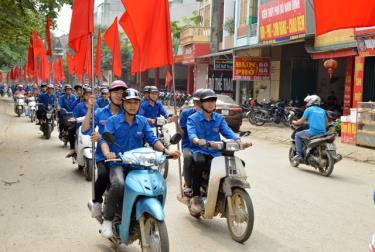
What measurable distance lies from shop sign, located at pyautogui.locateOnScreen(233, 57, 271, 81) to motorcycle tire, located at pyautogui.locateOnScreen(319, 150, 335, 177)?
15.0m

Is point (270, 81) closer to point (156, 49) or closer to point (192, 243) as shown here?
point (156, 49)

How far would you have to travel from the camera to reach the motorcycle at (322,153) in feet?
32.2

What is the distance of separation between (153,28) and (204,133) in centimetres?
176

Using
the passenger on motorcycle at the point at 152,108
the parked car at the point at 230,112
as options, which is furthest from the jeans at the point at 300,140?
the parked car at the point at 230,112

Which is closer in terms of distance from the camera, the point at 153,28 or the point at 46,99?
the point at 153,28

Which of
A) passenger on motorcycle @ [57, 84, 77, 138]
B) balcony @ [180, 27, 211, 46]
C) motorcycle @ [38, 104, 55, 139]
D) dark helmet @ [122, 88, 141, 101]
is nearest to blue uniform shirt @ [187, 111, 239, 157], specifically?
dark helmet @ [122, 88, 141, 101]

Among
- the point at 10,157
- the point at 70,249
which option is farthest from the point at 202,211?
the point at 10,157

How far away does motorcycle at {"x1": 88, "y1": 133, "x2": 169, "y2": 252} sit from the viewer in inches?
165

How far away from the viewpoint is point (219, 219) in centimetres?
641

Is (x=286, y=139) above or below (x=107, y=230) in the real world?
below

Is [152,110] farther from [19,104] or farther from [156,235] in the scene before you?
[19,104]

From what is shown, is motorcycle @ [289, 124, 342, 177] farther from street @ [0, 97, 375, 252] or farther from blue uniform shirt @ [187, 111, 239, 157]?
blue uniform shirt @ [187, 111, 239, 157]

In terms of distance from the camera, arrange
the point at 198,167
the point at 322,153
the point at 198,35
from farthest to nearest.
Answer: the point at 198,35
the point at 322,153
the point at 198,167

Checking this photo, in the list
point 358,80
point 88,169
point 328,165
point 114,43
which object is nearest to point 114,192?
point 88,169
